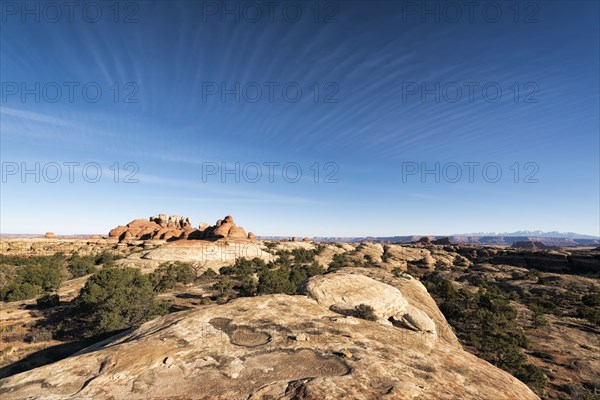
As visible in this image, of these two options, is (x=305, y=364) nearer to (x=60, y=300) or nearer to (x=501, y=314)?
(x=501, y=314)

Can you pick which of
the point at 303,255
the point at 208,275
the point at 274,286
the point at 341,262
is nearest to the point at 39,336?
the point at 274,286

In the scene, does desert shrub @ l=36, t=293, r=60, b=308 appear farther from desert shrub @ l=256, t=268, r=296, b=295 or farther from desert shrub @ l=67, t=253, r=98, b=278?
desert shrub @ l=67, t=253, r=98, b=278

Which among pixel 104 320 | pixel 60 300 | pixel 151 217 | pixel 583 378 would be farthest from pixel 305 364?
pixel 151 217

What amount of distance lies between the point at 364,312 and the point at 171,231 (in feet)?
400

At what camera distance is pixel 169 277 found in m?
45.9

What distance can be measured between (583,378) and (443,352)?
20.5m

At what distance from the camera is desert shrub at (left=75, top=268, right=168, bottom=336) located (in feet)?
78.2

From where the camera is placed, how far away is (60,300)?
116ft

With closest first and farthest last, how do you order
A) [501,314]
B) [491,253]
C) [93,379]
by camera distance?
→ 1. [93,379]
2. [501,314]
3. [491,253]

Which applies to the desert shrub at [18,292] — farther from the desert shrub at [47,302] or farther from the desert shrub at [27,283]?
the desert shrub at [47,302]

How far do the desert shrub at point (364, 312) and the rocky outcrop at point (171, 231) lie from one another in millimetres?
83814

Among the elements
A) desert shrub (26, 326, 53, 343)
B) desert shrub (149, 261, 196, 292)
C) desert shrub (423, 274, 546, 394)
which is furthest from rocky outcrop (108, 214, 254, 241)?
desert shrub (423, 274, 546, 394)

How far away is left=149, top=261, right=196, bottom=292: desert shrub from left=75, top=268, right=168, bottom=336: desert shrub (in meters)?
13.4

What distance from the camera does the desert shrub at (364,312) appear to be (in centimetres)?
1873
